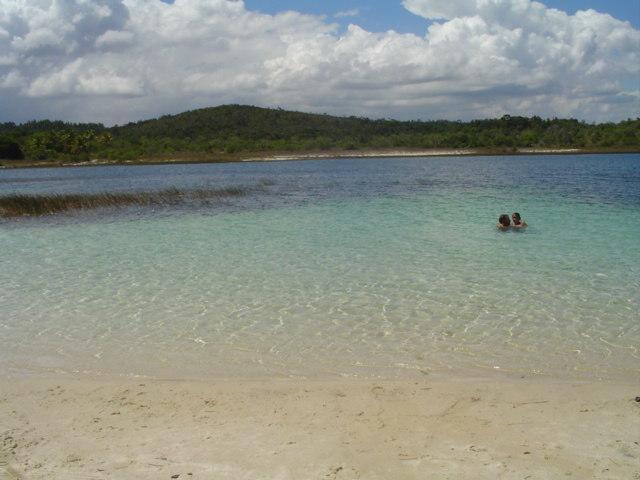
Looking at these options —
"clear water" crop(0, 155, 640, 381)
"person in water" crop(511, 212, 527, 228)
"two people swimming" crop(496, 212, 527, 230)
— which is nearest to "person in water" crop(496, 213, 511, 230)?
"two people swimming" crop(496, 212, 527, 230)

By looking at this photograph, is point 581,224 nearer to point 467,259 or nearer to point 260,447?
point 467,259

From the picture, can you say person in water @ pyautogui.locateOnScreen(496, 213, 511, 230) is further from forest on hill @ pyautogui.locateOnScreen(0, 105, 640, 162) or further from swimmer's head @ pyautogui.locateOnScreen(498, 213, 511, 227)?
forest on hill @ pyautogui.locateOnScreen(0, 105, 640, 162)

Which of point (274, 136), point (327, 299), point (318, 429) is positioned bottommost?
point (318, 429)

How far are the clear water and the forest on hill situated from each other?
96205mm

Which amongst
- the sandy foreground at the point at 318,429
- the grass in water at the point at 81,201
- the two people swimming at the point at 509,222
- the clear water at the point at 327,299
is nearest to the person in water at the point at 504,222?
the two people swimming at the point at 509,222

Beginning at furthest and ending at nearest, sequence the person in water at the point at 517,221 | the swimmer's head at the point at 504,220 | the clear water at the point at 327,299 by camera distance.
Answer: the person in water at the point at 517,221
the swimmer's head at the point at 504,220
the clear water at the point at 327,299

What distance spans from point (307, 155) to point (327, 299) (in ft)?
369

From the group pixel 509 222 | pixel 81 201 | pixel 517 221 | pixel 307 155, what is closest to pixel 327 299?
pixel 509 222

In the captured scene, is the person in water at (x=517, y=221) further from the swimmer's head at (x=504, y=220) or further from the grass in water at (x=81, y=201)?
the grass in water at (x=81, y=201)

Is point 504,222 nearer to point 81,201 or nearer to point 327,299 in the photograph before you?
point 327,299

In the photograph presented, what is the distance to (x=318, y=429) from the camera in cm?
490

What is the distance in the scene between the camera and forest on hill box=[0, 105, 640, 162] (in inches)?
4252

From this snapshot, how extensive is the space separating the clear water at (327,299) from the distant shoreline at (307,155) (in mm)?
89951

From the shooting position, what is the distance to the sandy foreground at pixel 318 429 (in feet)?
13.7
